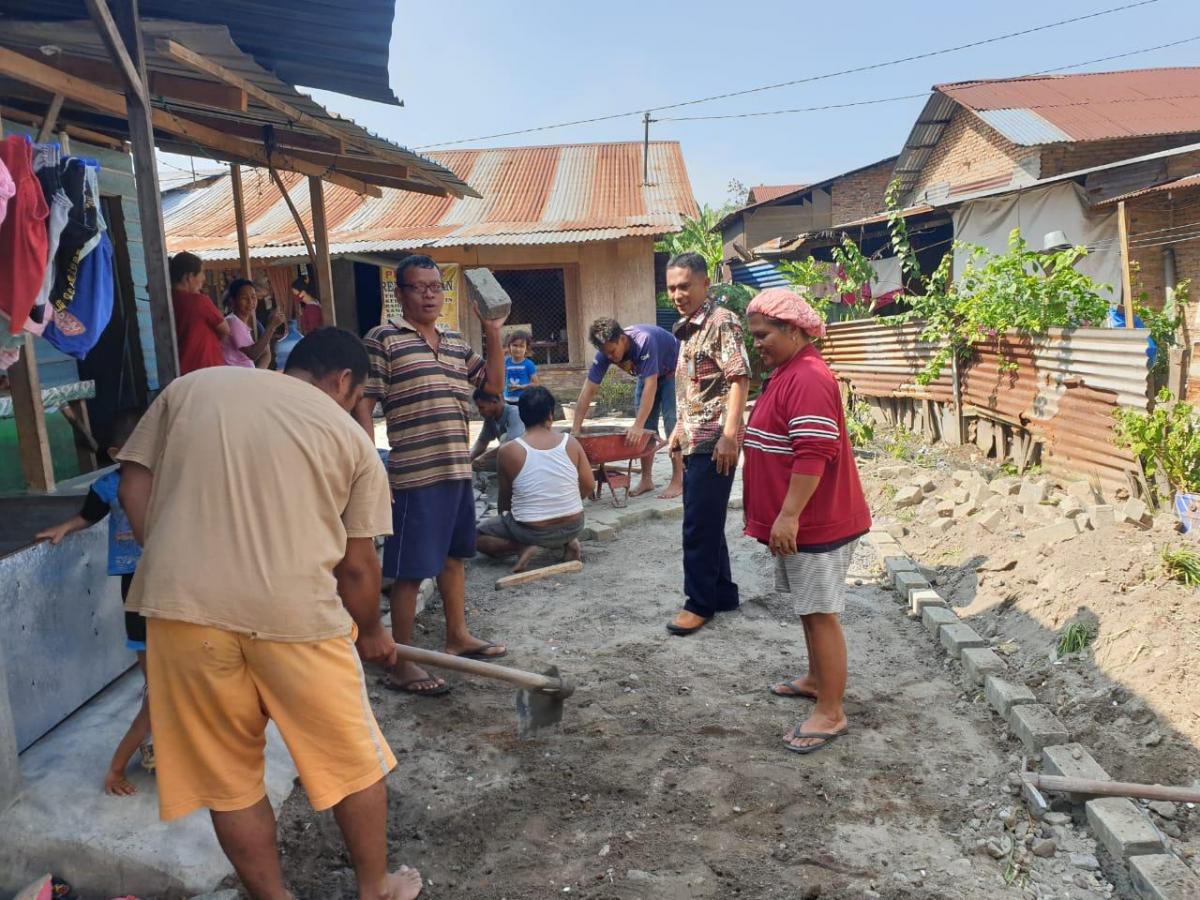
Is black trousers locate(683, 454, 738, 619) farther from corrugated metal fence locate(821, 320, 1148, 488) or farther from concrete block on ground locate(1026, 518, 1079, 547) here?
corrugated metal fence locate(821, 320, 1148, 488)

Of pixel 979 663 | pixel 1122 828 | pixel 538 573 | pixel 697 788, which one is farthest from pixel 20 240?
pixel 979 663

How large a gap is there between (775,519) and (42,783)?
8.50ft

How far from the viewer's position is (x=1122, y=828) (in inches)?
106

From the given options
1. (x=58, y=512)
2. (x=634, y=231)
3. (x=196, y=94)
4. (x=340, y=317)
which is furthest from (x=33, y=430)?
(x=340, y=317)

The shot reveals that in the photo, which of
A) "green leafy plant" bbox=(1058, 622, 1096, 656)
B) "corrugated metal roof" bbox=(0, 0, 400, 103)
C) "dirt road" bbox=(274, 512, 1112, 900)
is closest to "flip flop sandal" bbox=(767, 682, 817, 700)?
"dirt road" bbox=(274, 512, 1112, 900)

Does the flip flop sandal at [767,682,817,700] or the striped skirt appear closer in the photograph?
the striped skirt

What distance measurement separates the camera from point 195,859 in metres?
2.64

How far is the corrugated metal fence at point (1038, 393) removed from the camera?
20.0ft

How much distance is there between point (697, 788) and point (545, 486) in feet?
9.05

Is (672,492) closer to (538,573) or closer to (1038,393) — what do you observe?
(538,573)

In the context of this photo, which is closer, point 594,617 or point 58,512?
point 58,512

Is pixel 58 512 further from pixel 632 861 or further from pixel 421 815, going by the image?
pixel 632 861

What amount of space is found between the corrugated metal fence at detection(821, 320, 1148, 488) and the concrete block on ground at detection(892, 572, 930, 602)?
72.7 inches

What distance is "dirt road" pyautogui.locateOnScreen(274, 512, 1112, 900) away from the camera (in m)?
2.64
